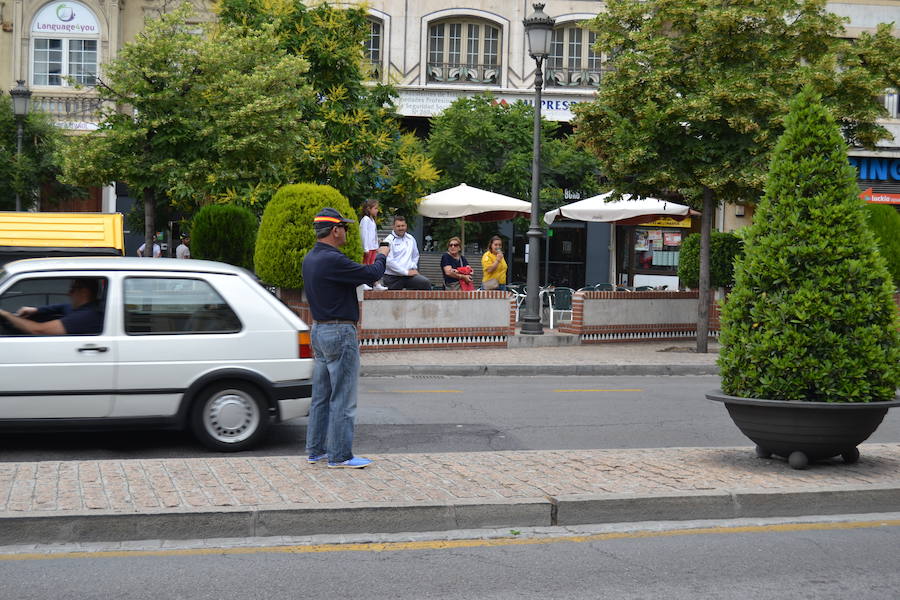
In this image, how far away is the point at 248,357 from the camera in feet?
28.6

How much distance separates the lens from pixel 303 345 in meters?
8.93

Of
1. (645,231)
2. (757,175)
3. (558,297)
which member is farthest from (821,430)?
(645,231)

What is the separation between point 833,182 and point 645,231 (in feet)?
86.2

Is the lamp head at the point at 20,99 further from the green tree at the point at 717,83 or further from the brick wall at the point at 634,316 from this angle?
the green tree at the point at 717,83

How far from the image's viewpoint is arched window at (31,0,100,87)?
3309 centimetres

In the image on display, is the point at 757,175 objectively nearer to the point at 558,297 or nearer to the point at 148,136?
the point at 558,297

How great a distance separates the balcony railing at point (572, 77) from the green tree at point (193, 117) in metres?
14.7

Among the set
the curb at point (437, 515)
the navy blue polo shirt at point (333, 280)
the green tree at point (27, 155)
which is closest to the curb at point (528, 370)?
the navy blue polo shirt at point (333, 280)

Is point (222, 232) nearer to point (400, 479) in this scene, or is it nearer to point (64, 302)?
point (64, 302)

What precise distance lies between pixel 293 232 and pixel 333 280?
27.9 feet

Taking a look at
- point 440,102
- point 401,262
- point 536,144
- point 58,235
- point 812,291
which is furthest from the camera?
point 440,102

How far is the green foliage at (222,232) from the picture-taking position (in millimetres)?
20188

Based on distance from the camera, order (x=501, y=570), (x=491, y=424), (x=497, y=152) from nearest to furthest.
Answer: (x=501, y=570), (x=491, y=424), (x=497, y=152)

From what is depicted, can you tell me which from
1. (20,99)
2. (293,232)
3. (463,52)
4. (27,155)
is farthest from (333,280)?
(463,52)
